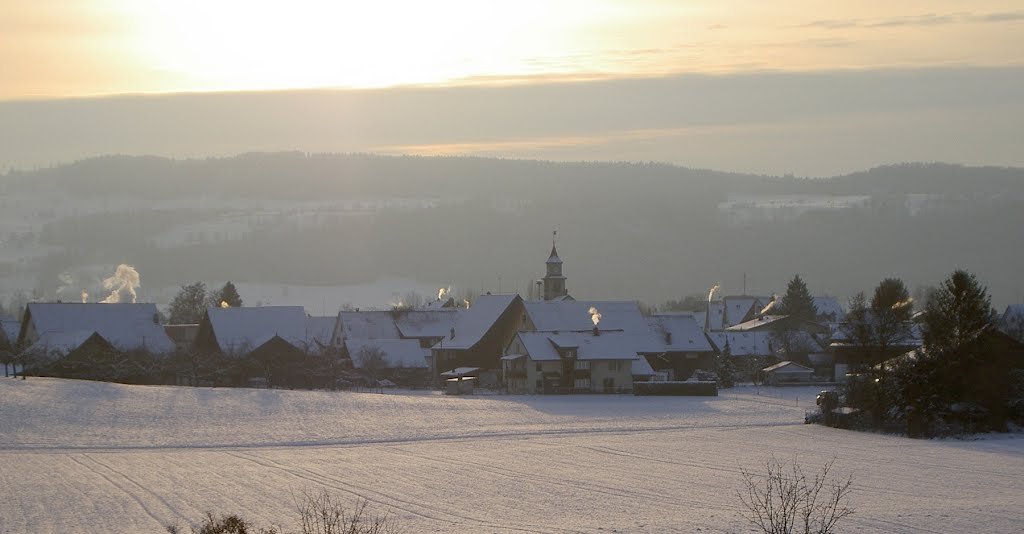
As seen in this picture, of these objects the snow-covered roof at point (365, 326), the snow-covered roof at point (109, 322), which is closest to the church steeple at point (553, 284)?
the snow-covered roof at point (365, 326)

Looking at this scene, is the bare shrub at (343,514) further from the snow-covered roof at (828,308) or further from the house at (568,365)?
the snow-covered roof at (828,308)

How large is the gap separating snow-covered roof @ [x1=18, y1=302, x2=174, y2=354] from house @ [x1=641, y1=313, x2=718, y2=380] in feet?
120

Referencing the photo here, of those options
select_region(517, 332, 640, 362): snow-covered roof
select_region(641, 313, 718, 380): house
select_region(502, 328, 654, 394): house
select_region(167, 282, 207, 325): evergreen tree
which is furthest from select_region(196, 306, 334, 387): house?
select_region(167, 282, 207, 325): evergreen tree

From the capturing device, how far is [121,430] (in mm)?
57250

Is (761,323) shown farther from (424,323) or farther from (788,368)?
(424,323)

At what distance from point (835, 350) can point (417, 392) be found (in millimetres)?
36561

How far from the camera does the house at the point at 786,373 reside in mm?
102062

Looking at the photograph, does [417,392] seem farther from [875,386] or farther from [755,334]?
[755,334]

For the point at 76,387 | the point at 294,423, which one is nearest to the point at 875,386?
the point at 294,423

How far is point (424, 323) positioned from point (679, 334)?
22.5 m

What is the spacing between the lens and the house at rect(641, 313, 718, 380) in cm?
10012

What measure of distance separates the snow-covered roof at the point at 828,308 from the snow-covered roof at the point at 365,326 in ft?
197

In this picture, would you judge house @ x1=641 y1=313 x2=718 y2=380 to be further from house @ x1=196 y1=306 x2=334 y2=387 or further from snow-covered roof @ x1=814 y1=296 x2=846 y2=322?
snow-covered roof @ x1=814 y1=296 x2=846 y2=322

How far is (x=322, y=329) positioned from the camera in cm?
11950
